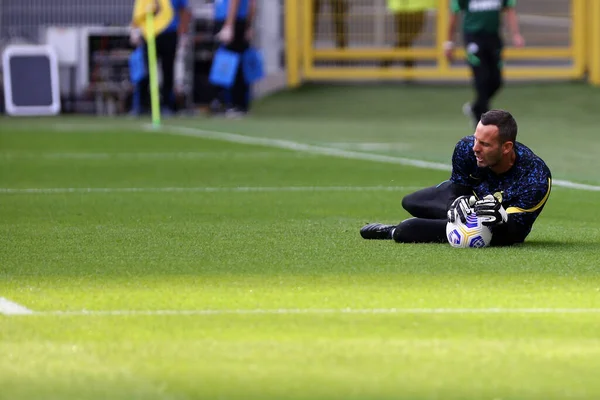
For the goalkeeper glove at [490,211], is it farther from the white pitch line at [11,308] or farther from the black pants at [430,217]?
the white pitch line at [11,308]

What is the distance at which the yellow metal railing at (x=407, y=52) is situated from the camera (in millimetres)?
27344

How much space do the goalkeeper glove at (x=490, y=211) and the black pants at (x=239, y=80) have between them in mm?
16180

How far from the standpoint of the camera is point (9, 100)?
25.3 m

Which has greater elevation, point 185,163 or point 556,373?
point 556,373

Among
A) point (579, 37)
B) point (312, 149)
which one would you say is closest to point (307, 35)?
point (579, 37)

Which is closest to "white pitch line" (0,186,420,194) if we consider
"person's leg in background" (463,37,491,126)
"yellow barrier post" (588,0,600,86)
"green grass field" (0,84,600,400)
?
"green grass field" (0,84,600,400)

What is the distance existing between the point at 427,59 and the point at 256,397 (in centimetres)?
2353

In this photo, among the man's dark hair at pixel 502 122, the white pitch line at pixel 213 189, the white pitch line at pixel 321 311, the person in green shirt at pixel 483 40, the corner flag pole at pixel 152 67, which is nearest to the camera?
the white pitch line at pixel 321 311

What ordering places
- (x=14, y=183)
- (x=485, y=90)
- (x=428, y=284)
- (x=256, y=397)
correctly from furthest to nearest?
(x=485, y=90), (x=14, y=183), (x=428, y=284), (x=256, y=397)

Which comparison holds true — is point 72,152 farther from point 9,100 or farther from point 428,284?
point 428,284

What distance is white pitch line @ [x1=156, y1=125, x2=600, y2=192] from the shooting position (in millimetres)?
12789

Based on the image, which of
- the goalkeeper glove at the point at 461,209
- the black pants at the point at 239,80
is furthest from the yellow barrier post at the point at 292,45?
the goalkeeper glove at the point at 461,209

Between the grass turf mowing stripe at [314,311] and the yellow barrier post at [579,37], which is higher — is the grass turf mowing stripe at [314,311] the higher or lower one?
the higher one

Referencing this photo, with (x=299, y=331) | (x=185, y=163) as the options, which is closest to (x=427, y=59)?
(x=185, y=163)
